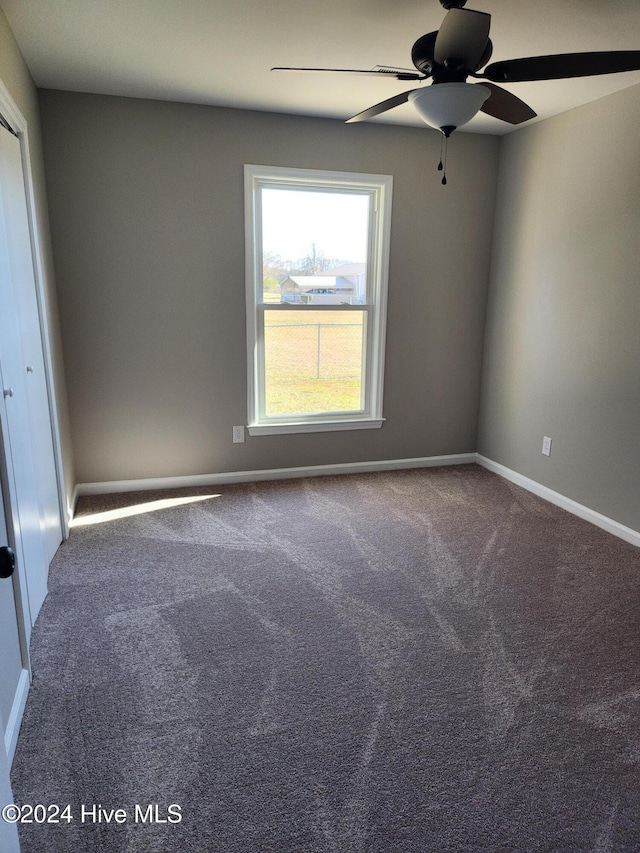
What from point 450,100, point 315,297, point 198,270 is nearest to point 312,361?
point 315,297

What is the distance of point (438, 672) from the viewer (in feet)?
6.49

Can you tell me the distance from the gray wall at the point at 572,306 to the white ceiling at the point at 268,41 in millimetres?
338

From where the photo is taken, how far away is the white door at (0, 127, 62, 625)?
2.07 metres

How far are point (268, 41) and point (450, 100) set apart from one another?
1.12 meters

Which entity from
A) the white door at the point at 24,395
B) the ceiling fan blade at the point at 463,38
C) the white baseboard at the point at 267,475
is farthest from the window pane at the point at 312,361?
the ceiling fan blade at the point at 463,38

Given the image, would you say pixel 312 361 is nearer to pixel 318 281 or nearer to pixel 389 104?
pixel 318 281

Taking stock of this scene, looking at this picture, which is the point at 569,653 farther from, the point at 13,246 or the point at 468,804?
the point at 13,246

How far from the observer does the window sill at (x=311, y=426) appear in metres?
3.87

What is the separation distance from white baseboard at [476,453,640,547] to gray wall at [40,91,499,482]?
745 millimetres

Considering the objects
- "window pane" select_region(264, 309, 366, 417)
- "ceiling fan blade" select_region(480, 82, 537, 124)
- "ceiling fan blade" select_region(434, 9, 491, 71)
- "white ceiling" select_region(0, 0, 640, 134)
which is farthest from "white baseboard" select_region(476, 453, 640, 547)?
"ceiling fan blade" select_region(434, 9, 491, 71)

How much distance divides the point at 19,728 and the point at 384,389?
3.07 metres

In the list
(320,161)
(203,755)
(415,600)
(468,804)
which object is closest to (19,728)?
(203,755)

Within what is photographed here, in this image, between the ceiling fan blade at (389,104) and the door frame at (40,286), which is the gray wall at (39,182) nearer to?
the door frame at (40,286)

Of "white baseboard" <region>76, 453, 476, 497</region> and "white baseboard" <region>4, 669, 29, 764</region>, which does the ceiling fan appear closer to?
"white baseboard" <region>4, 669, 29, 764</region>
